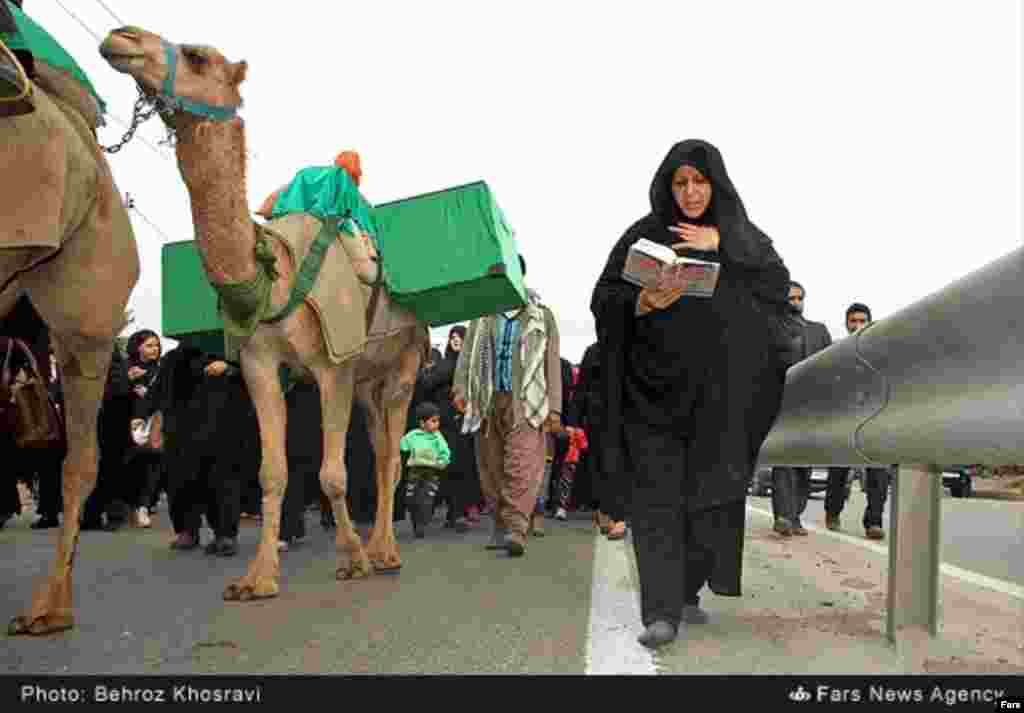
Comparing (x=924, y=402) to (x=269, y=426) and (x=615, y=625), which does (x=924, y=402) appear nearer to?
(x=615, y=625)

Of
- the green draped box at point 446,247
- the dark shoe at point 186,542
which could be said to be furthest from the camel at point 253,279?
the dark shoe at point 186,542

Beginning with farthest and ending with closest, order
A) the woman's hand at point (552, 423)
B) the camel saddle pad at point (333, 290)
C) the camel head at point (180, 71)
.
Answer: the woman's hand at point (552, 423) < the camel saddle pad at point (333, 290) < the camel head at point (180, 71)

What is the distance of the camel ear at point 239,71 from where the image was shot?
18.3 feet

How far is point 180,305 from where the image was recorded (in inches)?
318

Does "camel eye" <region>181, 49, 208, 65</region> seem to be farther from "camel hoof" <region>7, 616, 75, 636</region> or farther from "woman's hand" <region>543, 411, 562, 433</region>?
"woman's hand" <region>543, 411, 562, 433</region>

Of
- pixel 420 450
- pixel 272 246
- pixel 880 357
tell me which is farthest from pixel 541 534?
pixel 880 357

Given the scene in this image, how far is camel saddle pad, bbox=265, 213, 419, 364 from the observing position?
258 inches

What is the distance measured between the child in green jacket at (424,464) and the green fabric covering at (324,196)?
3872 mm

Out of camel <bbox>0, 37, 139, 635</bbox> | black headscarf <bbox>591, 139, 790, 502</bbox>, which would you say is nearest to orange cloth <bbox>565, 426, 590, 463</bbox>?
black headscarf <bbox>591, 139, 790, 502</bbox>

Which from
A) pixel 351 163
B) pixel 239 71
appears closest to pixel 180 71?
pixel 239 71
